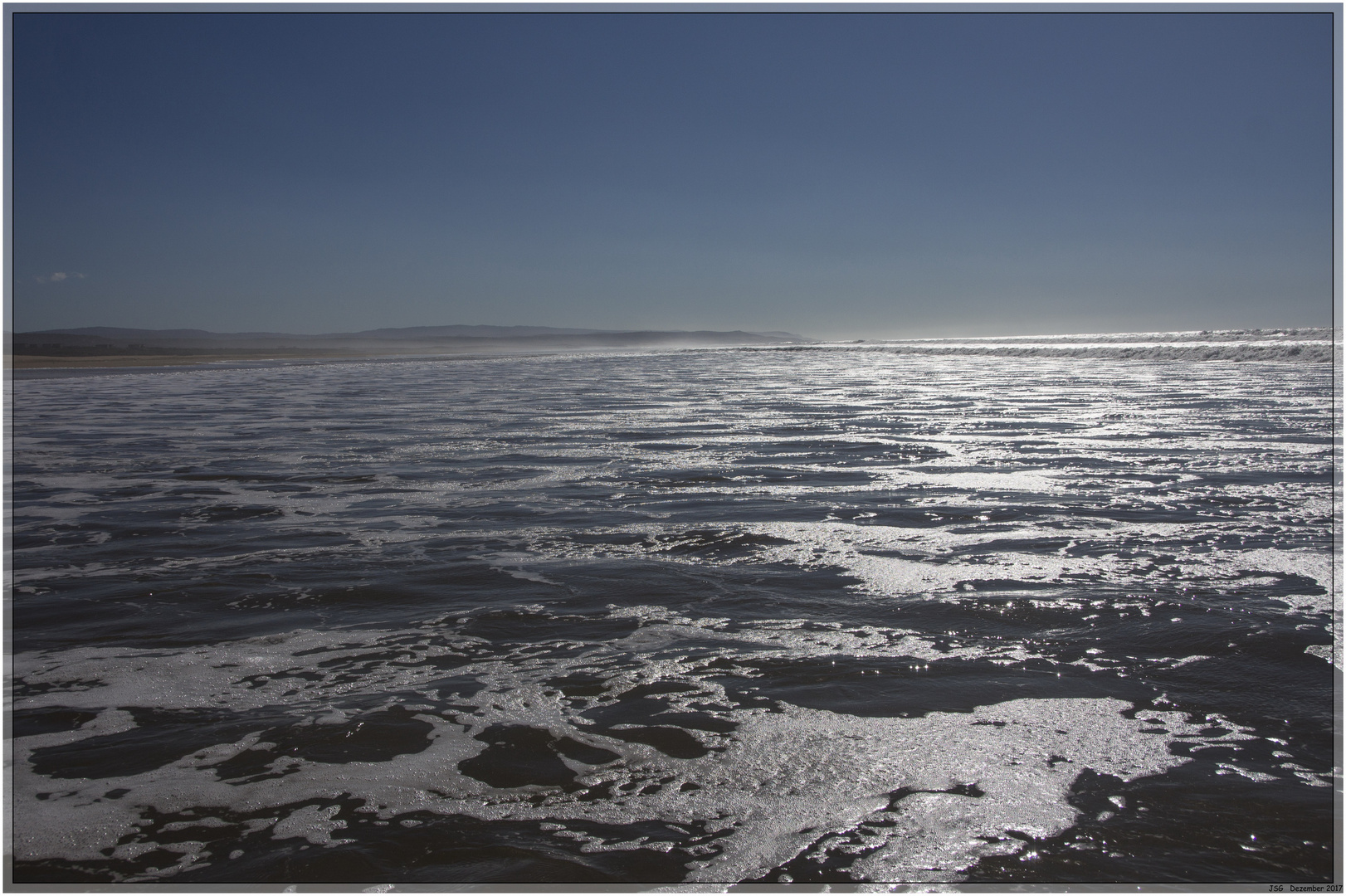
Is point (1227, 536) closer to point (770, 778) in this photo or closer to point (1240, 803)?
point (1240, 803)

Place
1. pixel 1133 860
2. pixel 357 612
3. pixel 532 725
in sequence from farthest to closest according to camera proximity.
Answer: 1. pixel 357 612
2. pixel 532 725
3. pixel 1133 860

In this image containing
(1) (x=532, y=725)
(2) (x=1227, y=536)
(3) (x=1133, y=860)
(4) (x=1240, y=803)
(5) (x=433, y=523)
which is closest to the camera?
(3) (x=1133, y=860)

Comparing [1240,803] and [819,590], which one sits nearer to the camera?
[1240,803]

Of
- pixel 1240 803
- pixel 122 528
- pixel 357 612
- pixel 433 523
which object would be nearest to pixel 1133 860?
pixel 1240 803

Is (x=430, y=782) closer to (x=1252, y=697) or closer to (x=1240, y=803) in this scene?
(x=1240, y=803)

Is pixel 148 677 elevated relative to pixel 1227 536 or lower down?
lower down

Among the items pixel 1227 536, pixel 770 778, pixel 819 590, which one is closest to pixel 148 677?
pixel 770 778
